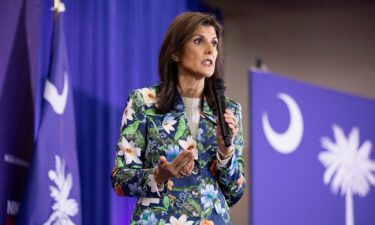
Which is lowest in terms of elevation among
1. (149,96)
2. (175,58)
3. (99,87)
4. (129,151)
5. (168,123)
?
(129,151)

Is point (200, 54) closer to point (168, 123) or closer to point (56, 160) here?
point (168, 123)

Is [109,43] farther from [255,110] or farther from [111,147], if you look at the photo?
[255,110]

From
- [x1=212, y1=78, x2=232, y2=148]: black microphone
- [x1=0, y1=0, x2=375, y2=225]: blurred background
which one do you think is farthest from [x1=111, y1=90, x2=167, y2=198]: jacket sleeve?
[x1=0, y1=0, x2=375, y2=225]: blurred background

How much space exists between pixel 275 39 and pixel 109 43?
9.53 ft

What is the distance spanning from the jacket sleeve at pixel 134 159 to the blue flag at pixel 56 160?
96 centimetres

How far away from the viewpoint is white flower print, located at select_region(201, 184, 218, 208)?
6.88 feet

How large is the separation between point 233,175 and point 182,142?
204mm

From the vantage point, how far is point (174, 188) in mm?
2104

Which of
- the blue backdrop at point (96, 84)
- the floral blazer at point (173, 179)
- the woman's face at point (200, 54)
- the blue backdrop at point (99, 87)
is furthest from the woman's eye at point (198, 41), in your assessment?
the blue backdrop at point (99, 87)

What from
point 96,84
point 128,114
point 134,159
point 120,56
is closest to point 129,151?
point 134,159

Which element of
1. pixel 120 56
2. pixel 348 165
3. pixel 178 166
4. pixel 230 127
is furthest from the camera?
pixel 348 165

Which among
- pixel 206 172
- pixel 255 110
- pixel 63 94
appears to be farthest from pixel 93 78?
pixel 206 172

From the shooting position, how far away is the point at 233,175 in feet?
7.02

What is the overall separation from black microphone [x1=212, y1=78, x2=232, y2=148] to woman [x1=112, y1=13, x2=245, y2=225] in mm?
25
